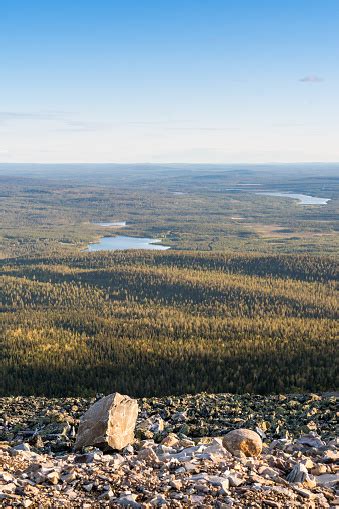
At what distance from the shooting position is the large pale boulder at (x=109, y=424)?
98.3ft

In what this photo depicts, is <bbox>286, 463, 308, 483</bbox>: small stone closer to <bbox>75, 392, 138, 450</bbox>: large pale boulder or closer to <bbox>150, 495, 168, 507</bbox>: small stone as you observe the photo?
<bbox>150, 495, 168, 507</bbox>: small stone

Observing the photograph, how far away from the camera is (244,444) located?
93.6ft

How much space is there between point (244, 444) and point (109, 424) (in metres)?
6.99

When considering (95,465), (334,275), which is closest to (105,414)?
(95,465)

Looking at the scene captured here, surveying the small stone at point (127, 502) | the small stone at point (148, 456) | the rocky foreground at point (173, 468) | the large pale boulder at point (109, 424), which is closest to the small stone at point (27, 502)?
the rocky foreground at point (173, 468)

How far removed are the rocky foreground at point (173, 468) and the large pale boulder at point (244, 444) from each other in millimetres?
127

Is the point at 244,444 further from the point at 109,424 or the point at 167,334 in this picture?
the point at 167,334

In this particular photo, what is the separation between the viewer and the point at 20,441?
34.1 meters

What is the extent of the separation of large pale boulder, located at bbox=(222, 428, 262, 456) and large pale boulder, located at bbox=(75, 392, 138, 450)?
5323mm

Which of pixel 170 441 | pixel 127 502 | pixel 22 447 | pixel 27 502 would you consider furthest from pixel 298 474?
pixel 22 447

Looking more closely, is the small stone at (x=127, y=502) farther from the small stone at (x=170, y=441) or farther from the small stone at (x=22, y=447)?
the small stone at (x=22, y=447)

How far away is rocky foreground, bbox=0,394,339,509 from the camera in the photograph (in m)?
21.9

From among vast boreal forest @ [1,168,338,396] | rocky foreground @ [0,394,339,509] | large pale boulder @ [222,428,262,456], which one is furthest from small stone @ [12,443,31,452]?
vast boreal forest @ [1,168,338,396]

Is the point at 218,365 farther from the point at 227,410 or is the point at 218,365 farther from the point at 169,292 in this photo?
the point at 169,292
